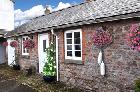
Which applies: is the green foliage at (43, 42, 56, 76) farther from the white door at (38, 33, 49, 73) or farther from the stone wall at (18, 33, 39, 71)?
the stone wall at (18, 33, 39, 71)

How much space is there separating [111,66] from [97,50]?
1102 millimetres

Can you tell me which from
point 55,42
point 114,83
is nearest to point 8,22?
point 55,42

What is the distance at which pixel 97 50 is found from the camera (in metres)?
10.9

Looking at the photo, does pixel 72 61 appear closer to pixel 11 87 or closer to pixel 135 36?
pixel 11 87

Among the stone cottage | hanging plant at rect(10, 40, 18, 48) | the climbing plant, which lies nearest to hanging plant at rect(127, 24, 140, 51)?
the stone cottage

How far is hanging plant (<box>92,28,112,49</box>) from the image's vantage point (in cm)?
1009

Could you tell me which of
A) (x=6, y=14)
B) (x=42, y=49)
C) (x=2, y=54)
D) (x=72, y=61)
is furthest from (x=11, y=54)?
(x=72, y=61)

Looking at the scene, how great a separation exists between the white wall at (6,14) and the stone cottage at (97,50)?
47.7 ft

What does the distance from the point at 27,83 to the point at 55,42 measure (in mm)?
2871

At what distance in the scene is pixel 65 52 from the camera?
13.3 meters

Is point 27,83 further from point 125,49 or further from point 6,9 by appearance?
point 6,9

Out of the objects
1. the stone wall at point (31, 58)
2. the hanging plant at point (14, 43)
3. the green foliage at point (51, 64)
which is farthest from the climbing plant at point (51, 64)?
the hanging plant at point (14, 43)

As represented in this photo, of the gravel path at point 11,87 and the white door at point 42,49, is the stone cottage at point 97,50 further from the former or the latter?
the gravel path at point 11,87

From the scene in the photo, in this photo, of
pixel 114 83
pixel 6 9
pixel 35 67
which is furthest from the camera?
pixel 6 9
